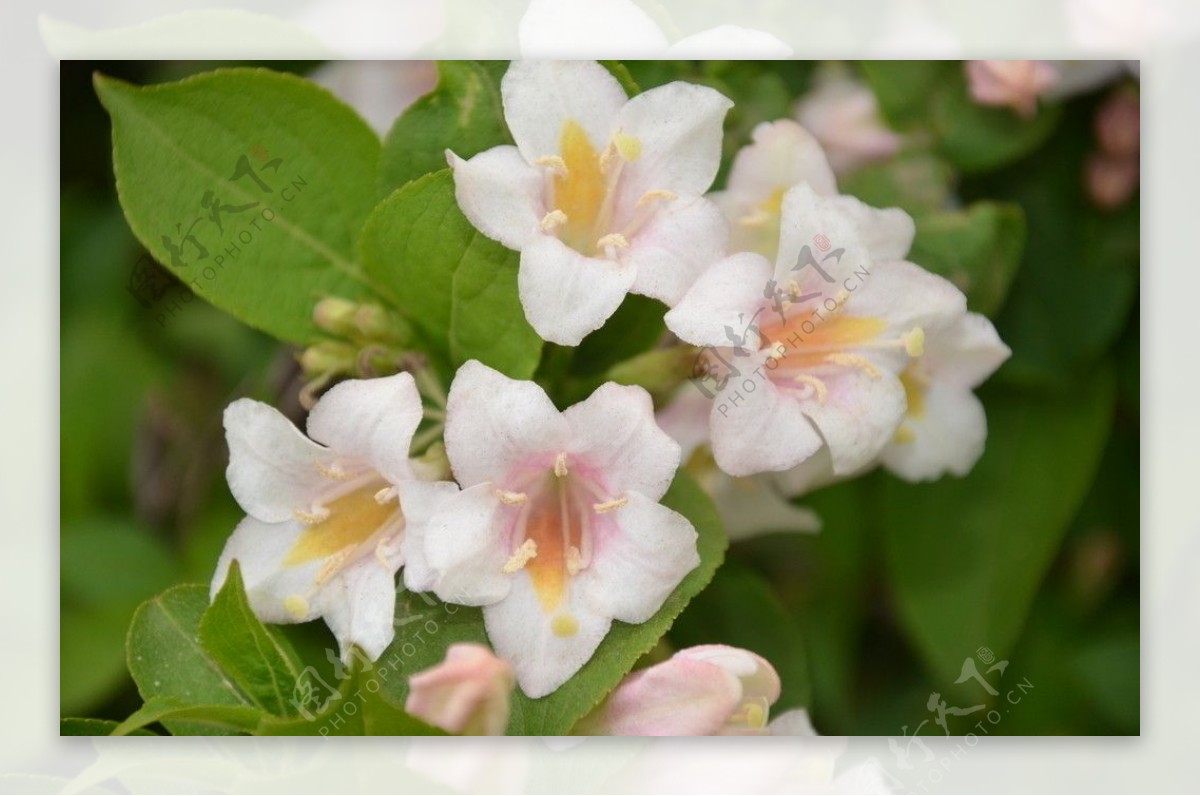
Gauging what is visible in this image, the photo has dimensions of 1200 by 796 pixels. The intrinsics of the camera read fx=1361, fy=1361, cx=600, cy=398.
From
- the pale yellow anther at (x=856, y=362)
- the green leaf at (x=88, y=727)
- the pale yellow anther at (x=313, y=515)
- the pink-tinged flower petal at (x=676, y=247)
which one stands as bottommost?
the green leaf at (x=88, y=727)

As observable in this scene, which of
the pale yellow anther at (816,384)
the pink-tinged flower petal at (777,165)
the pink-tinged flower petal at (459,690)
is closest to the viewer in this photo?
the pink-tinged flower petal at (459,690)

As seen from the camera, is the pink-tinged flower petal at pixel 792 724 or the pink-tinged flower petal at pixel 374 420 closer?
the pink-tinged flower petal at pixel 374 420

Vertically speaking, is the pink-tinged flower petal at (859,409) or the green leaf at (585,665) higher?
the pink-tinged flower petal at (859,409)

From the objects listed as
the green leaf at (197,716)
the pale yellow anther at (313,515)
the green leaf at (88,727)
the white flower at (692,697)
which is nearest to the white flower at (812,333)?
the white flower at (692,697)

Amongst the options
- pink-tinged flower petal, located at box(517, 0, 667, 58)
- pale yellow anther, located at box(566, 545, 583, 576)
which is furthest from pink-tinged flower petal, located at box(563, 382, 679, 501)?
pink-tinged flower petal, located at box(517, 0, 667, 58)

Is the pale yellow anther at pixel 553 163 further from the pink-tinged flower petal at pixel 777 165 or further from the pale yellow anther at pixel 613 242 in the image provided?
the pink-tinged flower petal at pixel 777 165

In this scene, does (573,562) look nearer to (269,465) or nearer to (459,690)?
(459,690)
